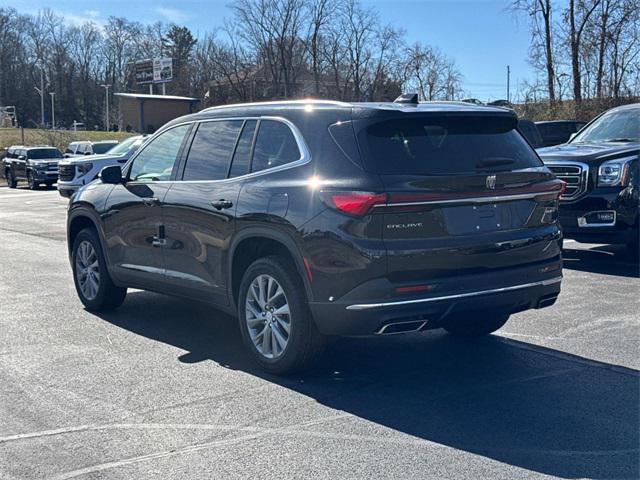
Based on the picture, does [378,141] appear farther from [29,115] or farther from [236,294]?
[29,115]

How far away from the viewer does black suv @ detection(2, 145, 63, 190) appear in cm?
3444

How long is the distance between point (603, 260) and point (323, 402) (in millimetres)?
6637

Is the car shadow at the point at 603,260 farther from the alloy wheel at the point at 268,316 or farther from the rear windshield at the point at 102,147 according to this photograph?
the rear windshield at the point at 102,147

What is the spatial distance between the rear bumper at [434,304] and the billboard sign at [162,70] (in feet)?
258

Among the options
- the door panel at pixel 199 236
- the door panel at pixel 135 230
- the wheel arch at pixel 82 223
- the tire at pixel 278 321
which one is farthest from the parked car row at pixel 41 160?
the tire at pixel 278 321

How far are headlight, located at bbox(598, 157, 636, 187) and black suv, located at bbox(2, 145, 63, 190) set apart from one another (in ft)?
92.3

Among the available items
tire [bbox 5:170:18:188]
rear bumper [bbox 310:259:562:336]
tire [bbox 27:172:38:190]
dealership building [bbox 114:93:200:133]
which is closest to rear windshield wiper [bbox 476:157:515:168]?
rear bumper [bbox 310:259:562:336]

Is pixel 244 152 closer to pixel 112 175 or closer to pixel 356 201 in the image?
pixel 356 201

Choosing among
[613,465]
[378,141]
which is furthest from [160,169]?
[613,465]

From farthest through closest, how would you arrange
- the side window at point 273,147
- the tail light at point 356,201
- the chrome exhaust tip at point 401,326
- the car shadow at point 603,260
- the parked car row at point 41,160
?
the parked car row at point 41,160 < the car shadow at point 603,260 < the side window at point 273,147 < the chrome exhaust tip at point 401,326 < the tail light at point 356,201

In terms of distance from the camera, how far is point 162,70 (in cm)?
8325

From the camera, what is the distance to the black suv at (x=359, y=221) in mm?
5066

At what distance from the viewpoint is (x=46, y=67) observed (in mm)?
110312

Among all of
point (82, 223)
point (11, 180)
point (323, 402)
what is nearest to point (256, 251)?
point (323, 402)
